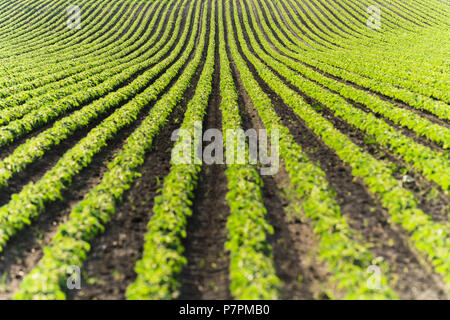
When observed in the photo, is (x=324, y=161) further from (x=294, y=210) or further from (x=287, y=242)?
(x=287, y=242)

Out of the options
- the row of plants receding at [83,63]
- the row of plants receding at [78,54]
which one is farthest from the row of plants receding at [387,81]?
the row of plants receding at [78,54]

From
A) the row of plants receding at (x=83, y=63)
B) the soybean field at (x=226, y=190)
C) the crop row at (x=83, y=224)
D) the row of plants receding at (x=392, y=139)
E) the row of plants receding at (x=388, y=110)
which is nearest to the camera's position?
the crop row at (x=83, y=224)

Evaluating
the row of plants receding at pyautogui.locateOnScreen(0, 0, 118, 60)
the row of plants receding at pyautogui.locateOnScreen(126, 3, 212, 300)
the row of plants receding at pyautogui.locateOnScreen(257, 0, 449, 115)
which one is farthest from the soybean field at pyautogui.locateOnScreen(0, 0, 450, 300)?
the row of plants receding at pyautogui.locateOnScreen(0, 0, 118, 60)

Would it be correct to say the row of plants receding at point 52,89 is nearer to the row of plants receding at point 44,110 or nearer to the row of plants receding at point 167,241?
the row of plants receding at point 44,110

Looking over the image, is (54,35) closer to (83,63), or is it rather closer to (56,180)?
(83,63)

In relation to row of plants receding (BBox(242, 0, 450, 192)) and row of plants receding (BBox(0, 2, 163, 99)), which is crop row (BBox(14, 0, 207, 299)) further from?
row of plants receding (BBox(0, 2, 163, 99))

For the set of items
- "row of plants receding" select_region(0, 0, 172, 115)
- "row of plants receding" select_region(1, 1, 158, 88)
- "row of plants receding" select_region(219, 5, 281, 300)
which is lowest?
"row of plants receding" select_region(219, 5, 281, 300)

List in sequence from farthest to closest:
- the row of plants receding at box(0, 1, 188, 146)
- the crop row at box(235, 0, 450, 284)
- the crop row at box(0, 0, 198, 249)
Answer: the row of plants receding at box(0, 1, 188, 146), the crop row at box(0, 0, 198, 249), the crop row at box(235, 0, 450, 284)

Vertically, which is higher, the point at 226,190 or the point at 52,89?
the point at 52,89

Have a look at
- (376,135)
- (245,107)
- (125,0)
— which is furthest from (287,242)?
(125,0)

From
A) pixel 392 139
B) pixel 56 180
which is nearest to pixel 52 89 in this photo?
pixel 56 180

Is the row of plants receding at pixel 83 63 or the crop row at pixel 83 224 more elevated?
the row of plants receding at pixel 83 63

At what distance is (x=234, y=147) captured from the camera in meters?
11.3

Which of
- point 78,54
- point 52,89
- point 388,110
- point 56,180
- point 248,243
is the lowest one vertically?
point 248,243
